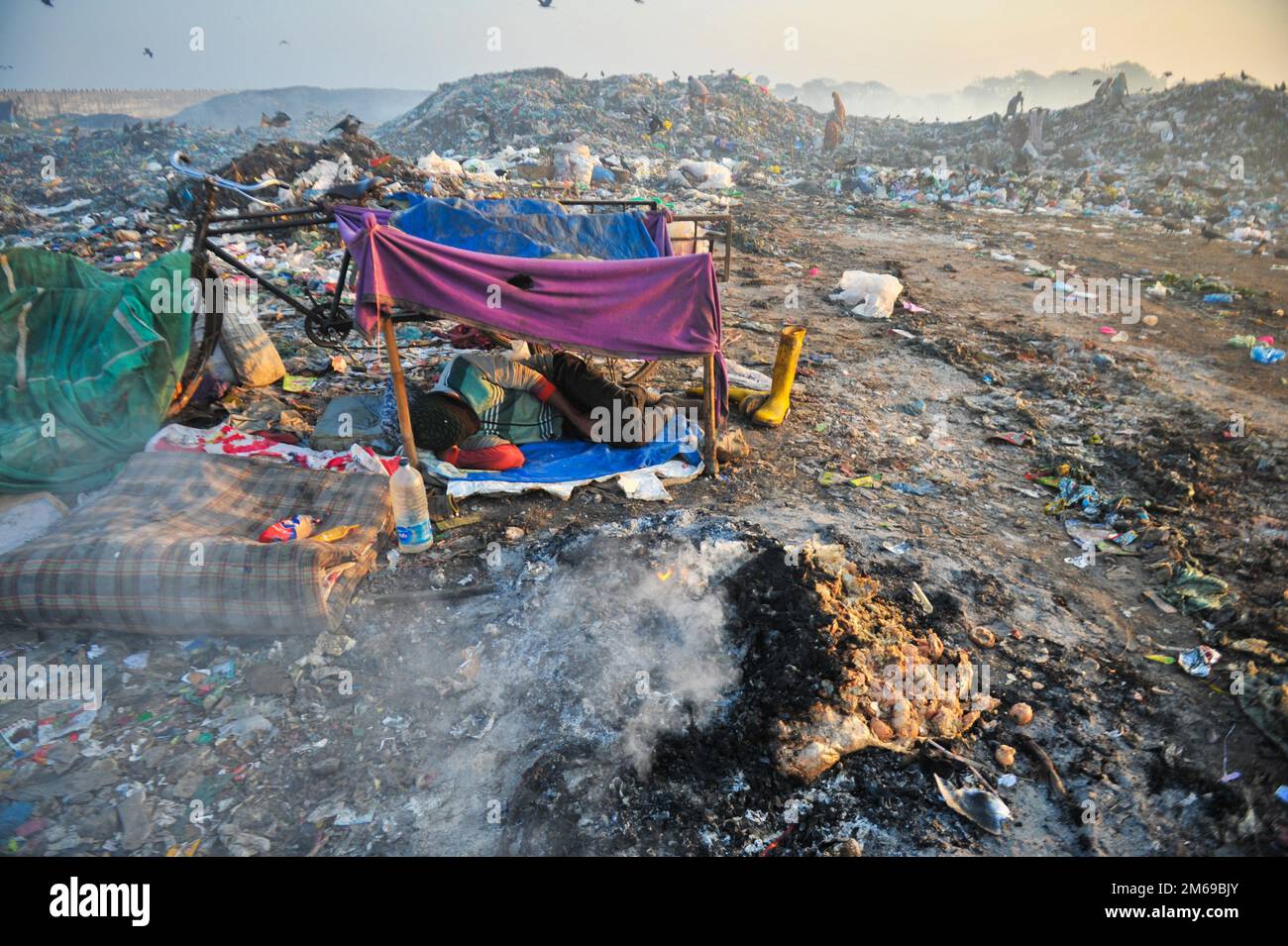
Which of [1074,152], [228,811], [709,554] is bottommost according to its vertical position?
[228,811]

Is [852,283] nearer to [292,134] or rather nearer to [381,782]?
[381,782]

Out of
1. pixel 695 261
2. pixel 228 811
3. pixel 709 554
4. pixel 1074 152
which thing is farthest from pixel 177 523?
pixel 1074 152

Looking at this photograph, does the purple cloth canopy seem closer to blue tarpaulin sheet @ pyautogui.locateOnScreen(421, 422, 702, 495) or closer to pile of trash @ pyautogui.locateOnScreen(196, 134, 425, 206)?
blue tarpaulin sheet @ pyautogui.locateOnScreen(421, 422, 702, 495)

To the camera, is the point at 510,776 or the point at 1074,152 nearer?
the point at 510,776

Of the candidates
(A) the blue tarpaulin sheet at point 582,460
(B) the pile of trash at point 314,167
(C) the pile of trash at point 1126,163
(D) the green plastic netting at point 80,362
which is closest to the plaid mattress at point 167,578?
(D) the green plastic netting at point 80,362

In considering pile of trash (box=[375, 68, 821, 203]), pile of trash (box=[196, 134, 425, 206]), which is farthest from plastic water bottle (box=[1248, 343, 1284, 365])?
pile of trash (box=[196, 134, 425, 206])

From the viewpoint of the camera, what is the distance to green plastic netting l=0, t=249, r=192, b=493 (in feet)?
13.3

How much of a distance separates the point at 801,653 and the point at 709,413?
2163mm

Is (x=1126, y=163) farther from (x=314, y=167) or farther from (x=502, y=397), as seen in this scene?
(x=502, y=397)

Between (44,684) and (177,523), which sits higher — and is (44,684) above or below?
below

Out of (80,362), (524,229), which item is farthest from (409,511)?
(80,362)
